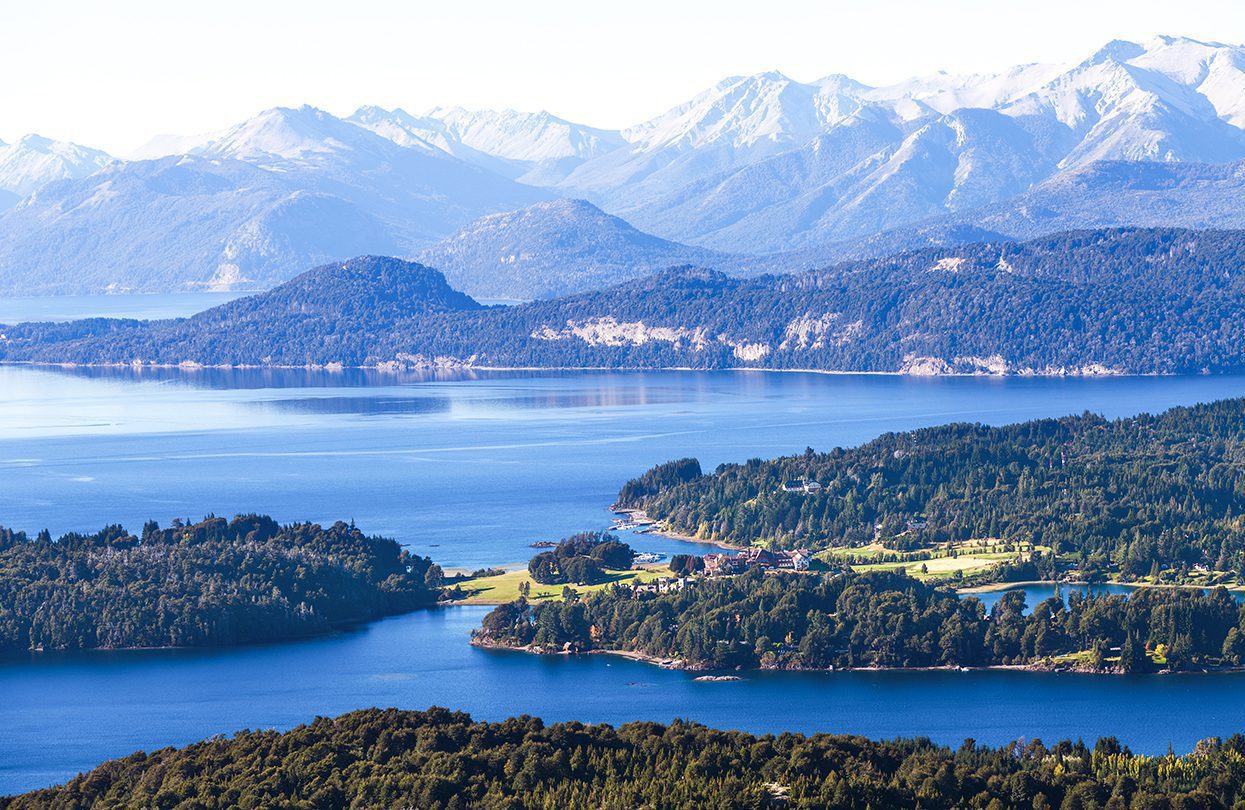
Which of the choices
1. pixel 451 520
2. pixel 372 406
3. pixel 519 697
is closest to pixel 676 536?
pixel 451 520

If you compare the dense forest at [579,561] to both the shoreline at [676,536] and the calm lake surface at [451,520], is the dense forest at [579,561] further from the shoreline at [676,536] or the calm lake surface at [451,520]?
the shoreline at [676,536]

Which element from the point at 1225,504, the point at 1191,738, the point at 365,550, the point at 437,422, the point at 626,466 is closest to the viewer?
the point at 1191,738

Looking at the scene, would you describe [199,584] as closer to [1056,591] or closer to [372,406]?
[1056,591]

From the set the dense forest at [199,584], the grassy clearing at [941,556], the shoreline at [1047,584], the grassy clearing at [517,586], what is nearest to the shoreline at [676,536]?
the grassy clearing at [941,556]

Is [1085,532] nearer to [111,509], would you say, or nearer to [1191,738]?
[1191,738]

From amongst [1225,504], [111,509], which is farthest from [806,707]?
[111,509]

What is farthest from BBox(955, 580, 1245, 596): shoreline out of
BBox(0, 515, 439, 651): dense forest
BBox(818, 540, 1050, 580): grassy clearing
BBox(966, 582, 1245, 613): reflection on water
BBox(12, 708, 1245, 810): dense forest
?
BBox(12, 708, 1245, 810): dense forest
